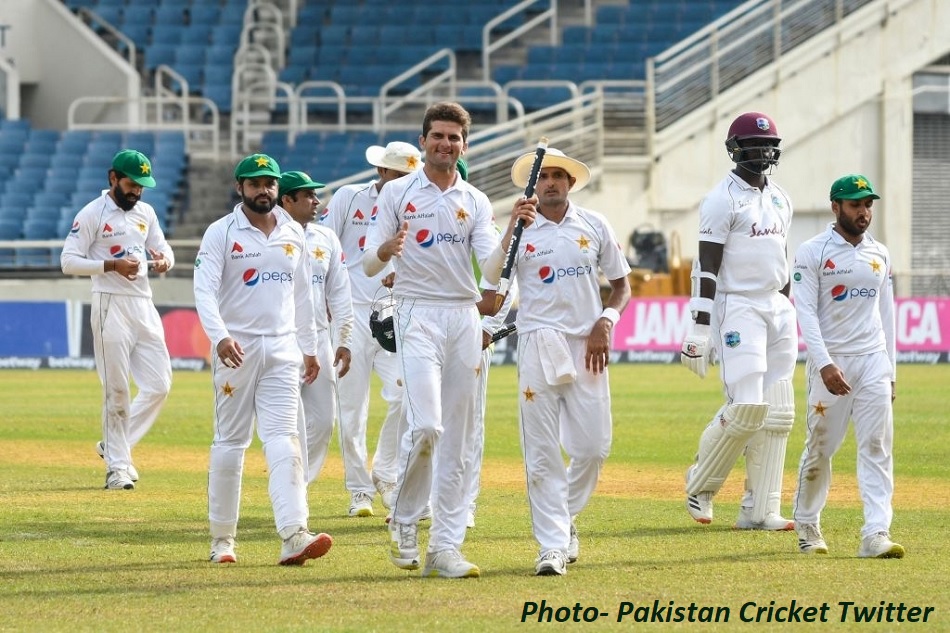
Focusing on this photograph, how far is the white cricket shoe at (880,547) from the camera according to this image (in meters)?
9.97

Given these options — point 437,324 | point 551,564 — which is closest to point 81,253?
point 437,324

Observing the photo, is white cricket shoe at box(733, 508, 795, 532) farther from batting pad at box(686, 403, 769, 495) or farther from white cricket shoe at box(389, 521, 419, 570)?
white cricket shoe at box(389, 521, 419, 570)

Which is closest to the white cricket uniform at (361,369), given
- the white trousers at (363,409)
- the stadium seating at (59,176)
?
the white trousers at (363,409)

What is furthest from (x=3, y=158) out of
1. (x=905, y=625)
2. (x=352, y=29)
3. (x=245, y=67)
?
(x=905, y=625)

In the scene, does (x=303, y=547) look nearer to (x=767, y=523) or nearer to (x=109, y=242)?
(x=767, y=523)

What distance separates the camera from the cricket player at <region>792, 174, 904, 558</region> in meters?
10.1

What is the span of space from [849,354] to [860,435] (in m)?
0.48

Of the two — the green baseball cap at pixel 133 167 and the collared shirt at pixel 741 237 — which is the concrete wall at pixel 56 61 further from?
the collared shirt at pixel 741 237

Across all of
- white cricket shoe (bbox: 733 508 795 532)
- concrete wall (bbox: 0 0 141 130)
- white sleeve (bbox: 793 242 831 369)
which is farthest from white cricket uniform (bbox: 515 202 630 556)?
concrete wall (bbox: 0 0 141 130)

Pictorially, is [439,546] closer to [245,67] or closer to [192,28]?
[245,67]

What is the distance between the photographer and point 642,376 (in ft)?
88.5

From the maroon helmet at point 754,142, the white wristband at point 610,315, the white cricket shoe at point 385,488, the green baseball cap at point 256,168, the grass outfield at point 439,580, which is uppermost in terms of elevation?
the maroon helmet at point 754,142

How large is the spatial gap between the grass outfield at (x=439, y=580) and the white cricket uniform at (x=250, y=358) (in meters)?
0.53

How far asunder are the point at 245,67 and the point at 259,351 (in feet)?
88.0
